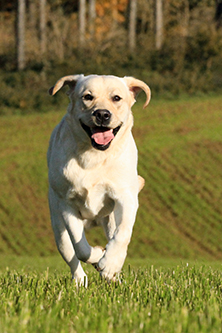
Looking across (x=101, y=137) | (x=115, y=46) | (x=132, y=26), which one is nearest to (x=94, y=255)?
(x=101, y=137)

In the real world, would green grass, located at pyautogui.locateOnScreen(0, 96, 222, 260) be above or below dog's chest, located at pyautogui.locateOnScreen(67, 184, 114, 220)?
below

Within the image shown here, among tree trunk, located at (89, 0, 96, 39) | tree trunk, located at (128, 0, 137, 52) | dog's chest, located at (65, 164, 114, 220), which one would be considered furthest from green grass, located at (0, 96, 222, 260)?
tree trunk, located at (89, 0, 96, 39)

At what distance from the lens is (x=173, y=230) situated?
1830cm

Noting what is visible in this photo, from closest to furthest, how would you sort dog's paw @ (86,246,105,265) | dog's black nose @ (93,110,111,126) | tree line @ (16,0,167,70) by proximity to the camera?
dog's black nose @ (93,110,111,126) → dog's paw @ (86,246,105,265) → tree line @ (16,0,167,70)

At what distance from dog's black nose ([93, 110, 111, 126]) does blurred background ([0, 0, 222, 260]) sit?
38.9 feet

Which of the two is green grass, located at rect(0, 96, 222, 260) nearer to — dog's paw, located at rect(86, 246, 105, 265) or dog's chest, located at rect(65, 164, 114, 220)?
dog's paw, located at rect(86, 246, 105, 265)

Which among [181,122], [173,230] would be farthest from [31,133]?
[173,230]

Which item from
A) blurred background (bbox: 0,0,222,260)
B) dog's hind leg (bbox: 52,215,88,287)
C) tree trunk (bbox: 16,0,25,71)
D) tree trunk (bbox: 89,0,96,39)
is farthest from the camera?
tree trunk (bbox: 89,0,96,39)

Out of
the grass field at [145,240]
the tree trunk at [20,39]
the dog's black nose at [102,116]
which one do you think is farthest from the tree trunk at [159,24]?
the dog's black nose at [102,116]

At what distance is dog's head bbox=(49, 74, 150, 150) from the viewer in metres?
5.27

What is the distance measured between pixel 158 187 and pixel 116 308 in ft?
55.6

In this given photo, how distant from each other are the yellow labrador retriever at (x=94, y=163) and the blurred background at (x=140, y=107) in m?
11.4

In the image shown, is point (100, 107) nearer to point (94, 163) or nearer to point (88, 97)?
point (88, 97)

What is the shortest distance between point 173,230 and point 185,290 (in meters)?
13.6
